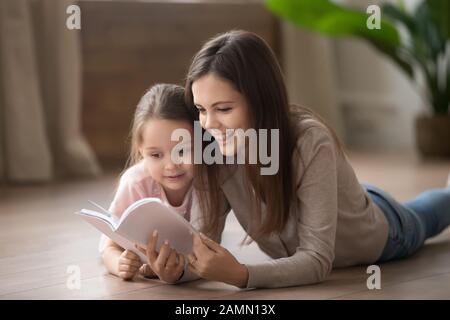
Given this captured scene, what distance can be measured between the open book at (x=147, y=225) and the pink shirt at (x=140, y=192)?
11 centimetres

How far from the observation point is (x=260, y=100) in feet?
5.09

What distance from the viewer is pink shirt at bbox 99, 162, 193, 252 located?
175 cm

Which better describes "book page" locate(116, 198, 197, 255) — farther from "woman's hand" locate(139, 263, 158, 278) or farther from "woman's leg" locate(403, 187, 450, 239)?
"woman's leg" locate(403, 187, 450, 239)

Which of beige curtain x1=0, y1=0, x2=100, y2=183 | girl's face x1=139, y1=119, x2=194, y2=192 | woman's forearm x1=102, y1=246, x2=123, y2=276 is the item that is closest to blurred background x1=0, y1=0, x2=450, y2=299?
beige curtain x1=0, y1=0, x2=100, y2=183

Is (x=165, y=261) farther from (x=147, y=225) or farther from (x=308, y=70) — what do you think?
(x=308, y=70)

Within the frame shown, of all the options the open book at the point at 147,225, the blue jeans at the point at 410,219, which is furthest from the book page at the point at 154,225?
the blue jeans at the point at 410,219

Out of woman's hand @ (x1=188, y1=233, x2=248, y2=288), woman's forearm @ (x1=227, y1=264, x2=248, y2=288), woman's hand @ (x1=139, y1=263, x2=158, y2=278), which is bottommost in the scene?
woman's hand @ (x1=139, y1=263, x2=158, y2=278)

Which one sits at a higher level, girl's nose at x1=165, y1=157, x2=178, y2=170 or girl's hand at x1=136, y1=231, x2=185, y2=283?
girl's nose at x1=165, y1=157, x2=178, y2=170

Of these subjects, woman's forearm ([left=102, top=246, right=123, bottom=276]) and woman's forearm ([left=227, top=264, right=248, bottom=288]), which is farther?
woman's forearm ([left=102, top=246, right=123, bottom=276])

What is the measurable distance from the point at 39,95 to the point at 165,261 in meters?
1.91

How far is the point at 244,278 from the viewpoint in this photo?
1560 mm

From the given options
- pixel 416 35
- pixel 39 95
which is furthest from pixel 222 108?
pixel 416 35

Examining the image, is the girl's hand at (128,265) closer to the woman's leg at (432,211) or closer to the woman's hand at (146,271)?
the woman's hand at (146,271)

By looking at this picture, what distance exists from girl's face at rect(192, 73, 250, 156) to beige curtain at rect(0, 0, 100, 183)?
1828 mm
